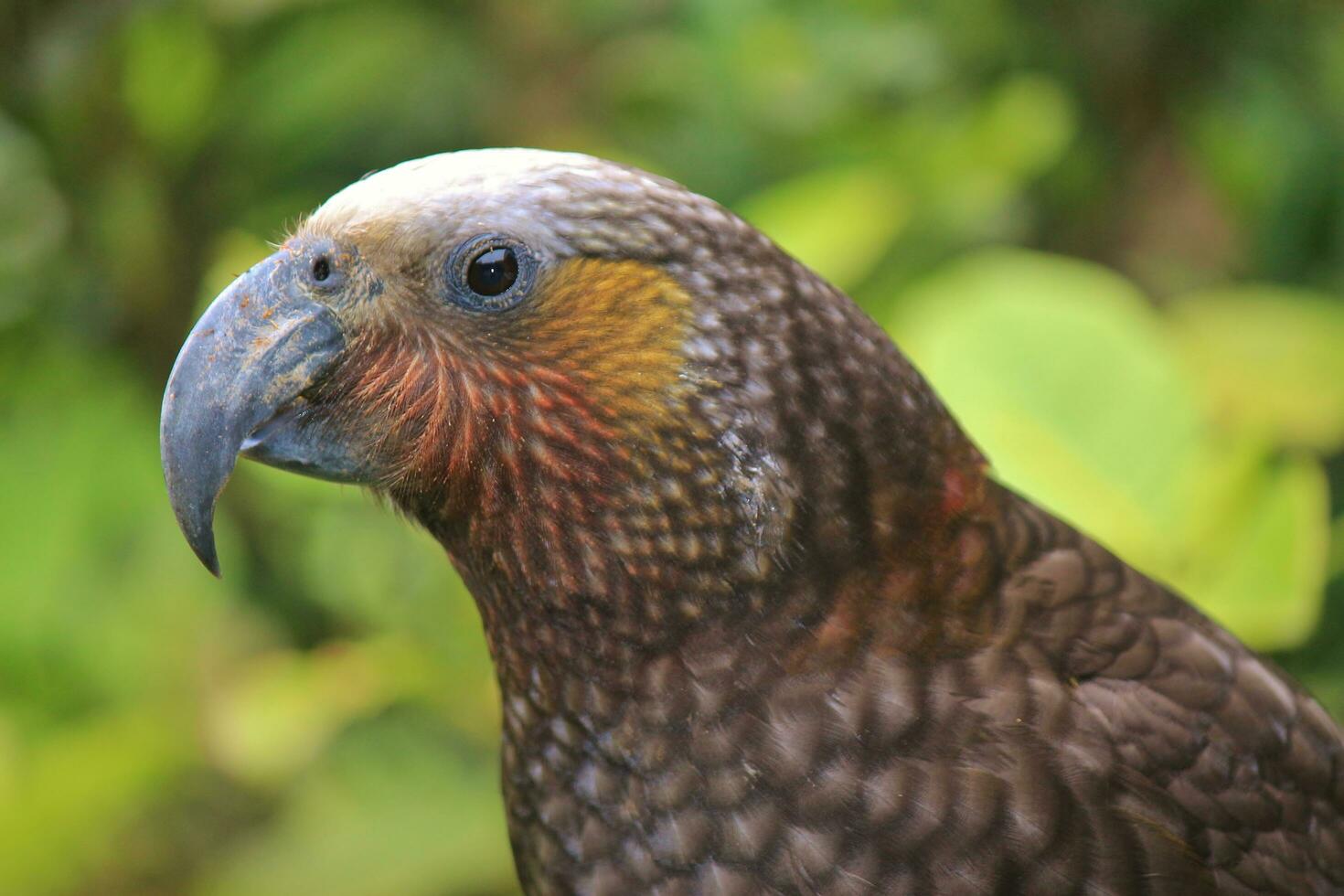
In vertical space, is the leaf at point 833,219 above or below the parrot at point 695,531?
above

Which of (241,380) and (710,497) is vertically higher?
(241,380)

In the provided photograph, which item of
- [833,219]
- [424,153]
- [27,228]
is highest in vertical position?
[424,153]

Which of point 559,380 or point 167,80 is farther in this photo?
point 167,80

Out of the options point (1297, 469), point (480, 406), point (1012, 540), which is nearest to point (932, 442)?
point (1012, 540)

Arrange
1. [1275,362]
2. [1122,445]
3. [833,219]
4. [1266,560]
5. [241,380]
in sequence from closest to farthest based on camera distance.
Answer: [241,380] → [1266,560] → [1122,445] → [833,219] → [1275,362]

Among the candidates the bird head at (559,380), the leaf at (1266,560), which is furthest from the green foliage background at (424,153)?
the bird head at (559,380)

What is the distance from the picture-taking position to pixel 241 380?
1088 millimetres

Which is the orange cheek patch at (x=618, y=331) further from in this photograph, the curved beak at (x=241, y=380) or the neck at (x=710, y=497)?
the curved beak at (x=241, y=380)

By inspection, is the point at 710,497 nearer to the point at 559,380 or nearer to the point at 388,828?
the point at 559,380

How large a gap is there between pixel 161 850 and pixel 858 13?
1911 mm

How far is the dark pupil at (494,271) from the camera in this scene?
3.61ft

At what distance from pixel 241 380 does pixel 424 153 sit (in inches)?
71.4

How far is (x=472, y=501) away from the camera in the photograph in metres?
1.16

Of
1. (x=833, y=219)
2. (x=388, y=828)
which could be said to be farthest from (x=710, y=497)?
(x=388, y=828)
